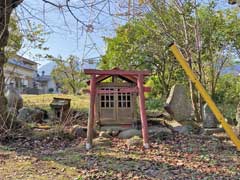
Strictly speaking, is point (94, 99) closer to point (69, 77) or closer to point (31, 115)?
point (31, 115)

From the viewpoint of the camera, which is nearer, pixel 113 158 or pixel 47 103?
pixel 113 158

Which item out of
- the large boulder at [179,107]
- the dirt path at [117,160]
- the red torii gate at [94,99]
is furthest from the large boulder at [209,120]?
the red torii gate at [94,99]

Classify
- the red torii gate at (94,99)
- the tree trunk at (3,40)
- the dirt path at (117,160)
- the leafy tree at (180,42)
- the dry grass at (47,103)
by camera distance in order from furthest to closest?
the dry grass at (47,103) < the leafy tree at (180,42) < the red torii gate at (94,99) < the tree trunk at (3,40) < the dirt path at (117,160)

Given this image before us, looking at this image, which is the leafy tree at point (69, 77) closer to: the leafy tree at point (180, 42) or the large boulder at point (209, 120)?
the leafy tree at point (180, 42)

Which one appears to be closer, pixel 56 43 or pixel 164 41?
pixel 56 43

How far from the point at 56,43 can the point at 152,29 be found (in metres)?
3.96

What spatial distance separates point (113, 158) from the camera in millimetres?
4410

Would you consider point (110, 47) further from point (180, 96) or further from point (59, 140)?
point (59, 140)

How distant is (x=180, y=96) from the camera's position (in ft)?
25.6

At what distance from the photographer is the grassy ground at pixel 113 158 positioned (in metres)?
3.68

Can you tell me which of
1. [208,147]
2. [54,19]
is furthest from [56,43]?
[208,147]

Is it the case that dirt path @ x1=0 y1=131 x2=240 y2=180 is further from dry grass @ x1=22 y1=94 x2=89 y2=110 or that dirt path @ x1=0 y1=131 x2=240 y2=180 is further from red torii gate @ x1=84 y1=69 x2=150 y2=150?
dry grass @ x1=22 y1=94 x2=89 y2=110

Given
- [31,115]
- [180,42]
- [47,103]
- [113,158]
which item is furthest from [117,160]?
[47,103]

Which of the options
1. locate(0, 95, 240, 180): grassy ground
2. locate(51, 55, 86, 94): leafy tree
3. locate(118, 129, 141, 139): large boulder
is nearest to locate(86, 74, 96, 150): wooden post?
locate(0, 95, 240, 180): grassy ground
